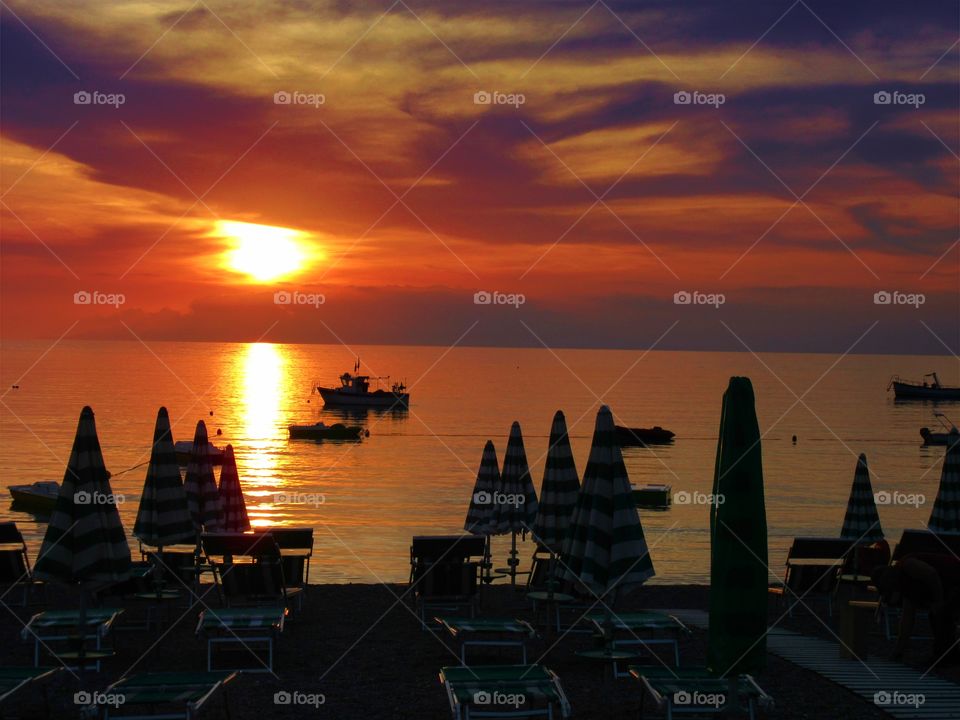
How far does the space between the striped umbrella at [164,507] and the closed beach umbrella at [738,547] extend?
337 inches

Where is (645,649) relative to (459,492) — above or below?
below

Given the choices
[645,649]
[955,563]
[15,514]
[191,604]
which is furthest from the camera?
[15,514]

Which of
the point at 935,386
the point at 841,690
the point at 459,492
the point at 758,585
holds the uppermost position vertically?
the point at 935,386

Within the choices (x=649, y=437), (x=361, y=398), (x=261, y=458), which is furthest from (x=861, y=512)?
(x=361, y=398)

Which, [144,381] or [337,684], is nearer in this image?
[337,684]

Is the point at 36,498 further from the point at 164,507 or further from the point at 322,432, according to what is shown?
the point at 322,432

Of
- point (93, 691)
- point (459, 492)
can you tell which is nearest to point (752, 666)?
point (93, 691)

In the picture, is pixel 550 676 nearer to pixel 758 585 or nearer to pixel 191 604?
pixel 758 585

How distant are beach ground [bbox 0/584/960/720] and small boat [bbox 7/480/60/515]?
3307 centimetres

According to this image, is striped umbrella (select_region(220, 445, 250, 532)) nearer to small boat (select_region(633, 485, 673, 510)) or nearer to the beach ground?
the beach ground

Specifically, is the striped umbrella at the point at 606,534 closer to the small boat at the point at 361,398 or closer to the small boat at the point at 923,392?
the small boat at the point at 361,398

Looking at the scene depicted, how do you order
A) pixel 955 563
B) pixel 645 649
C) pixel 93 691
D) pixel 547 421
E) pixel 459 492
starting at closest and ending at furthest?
pixel 93 691, pixel 955 563, pixel 645 649, pixel 459 492, pixel 547 421

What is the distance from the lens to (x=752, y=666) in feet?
23.7

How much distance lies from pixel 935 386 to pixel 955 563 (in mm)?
187843
